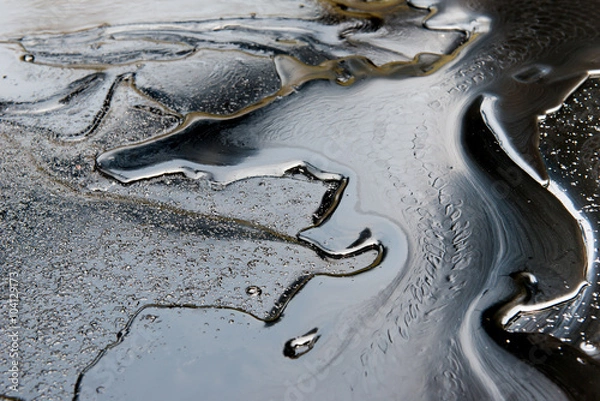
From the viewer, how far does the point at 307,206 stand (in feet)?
5.99

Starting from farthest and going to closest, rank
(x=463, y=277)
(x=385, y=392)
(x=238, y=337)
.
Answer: (x=463, y=277) → (x=238, y=337) → (x=385, y=392)

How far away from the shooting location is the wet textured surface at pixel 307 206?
143cm

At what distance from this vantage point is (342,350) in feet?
4.77

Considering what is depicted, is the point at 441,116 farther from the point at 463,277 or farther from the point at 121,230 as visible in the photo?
the point at 121,230

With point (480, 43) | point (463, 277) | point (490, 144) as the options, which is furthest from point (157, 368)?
point (480, 43)

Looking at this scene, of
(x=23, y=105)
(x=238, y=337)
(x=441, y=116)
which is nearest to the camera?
(x=238, y=337)

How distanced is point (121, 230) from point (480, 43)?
1.62 meters

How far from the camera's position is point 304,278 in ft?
5.32

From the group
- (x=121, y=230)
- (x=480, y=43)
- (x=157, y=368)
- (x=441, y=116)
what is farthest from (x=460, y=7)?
(x=157, y=368)

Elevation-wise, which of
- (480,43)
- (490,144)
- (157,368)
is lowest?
(157,368)

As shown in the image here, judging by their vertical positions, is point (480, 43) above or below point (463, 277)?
above

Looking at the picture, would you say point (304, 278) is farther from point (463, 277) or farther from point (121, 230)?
point (121, 230)

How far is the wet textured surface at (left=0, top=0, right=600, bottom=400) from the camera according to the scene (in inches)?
56.2

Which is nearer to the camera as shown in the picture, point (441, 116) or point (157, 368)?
point (157, 368)
